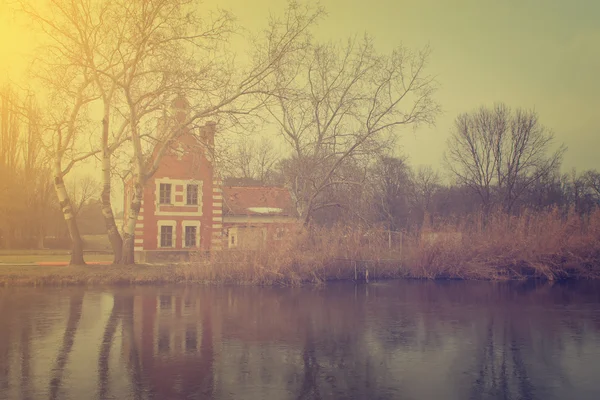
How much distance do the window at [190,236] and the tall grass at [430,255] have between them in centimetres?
1302

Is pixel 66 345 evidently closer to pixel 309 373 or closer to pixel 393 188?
pixel 309 373

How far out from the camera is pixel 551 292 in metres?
24.0

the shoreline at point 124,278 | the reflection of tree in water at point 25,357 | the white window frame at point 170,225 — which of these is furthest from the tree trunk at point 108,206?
the reflection of tree in water at point 25,357

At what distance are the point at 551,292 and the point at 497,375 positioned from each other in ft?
51.7

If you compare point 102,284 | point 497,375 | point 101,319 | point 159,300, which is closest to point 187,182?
point 102,284

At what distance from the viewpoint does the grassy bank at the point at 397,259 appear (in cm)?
2581

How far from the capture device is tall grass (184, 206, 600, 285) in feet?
85.2

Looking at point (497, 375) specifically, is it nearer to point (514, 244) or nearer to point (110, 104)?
point (514, 244)

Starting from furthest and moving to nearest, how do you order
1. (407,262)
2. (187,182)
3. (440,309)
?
1. (187,182)
2. (407,262)
3. (440,309)

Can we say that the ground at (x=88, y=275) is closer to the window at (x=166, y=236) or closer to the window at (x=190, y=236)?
the window at (x=166, y=236)

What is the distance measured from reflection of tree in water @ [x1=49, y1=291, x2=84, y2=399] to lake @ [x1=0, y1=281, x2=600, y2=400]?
0.12ft

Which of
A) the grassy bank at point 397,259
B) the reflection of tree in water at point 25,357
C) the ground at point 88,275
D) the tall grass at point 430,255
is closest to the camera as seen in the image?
the reflection of tree in water at point 25,357

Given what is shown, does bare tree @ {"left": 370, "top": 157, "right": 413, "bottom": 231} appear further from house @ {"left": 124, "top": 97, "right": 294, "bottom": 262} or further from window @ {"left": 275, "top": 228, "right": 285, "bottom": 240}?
window @ {"left": 275, "top": 228, "right": 285, "bottom": 240}

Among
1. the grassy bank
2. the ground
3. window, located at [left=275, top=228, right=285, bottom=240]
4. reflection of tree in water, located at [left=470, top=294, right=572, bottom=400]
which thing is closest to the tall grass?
the grassy bank
